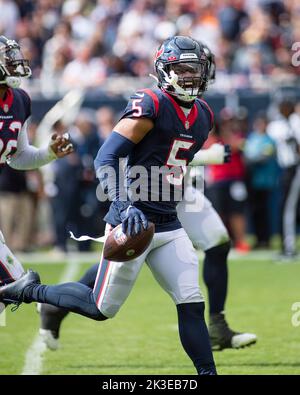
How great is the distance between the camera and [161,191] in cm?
475

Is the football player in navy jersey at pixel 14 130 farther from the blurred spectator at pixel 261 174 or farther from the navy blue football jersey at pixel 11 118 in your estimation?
the blurred spectator at pixel 261 174

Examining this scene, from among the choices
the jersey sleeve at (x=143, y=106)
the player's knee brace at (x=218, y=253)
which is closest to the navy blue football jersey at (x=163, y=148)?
the jersey sleeve at (x=143, y=106)

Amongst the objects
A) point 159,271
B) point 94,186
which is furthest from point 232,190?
point 159,271

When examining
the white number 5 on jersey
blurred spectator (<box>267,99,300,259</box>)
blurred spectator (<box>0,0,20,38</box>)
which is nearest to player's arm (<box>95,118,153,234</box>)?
the white number 5 on jersey

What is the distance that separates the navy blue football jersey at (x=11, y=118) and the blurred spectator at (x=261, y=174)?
19.6ft

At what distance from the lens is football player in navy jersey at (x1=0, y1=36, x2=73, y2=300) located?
196 inches

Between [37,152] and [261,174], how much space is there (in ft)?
19.9

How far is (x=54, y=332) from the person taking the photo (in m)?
5.63

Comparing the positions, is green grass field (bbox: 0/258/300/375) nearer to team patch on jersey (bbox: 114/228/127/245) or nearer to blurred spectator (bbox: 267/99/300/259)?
team patch on jersey (bbox: 114/228/127/245)

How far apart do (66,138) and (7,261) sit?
812mm

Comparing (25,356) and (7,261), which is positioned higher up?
(7,261)
